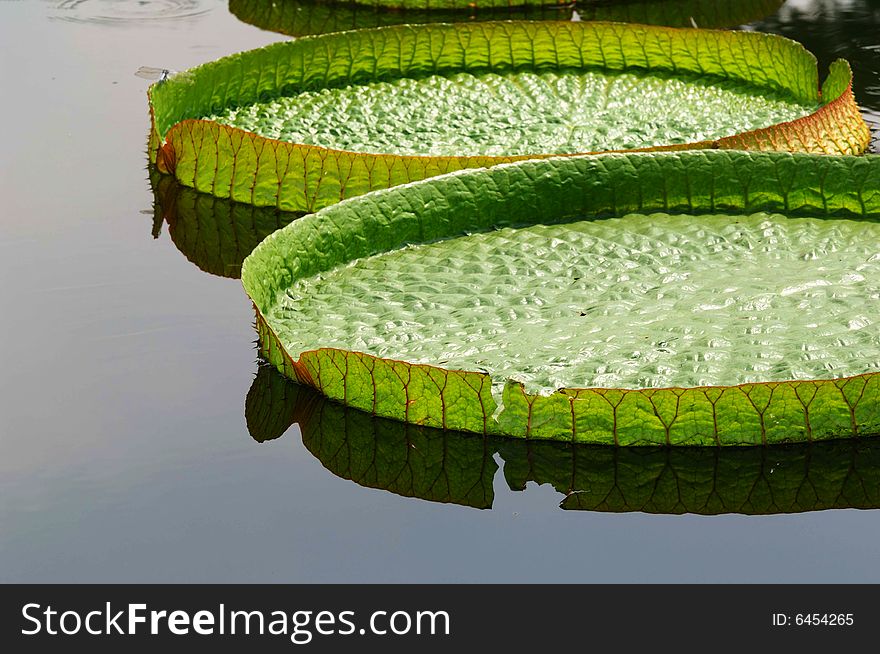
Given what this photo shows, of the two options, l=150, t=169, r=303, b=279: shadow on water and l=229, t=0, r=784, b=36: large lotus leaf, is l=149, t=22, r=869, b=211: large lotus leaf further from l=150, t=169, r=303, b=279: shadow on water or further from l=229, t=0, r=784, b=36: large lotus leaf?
l=229, t=0, r=784, b=36: large lotus leaf

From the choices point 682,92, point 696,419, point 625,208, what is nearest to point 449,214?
point 625,208

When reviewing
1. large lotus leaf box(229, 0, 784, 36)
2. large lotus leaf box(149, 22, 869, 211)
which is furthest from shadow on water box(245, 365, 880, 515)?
large lotus leaf box(229, 0, 784, 36)

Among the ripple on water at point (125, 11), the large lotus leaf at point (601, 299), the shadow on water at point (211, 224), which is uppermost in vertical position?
the ripple on water at point (125, 11)

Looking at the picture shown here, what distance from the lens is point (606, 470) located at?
272 cm

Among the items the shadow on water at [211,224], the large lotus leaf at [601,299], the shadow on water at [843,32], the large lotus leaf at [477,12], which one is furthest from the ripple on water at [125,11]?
the large lotus leaf at [601,299]

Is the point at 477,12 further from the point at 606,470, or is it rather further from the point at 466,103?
the point at 606,470

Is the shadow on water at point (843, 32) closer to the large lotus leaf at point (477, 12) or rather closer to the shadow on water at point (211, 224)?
the large lotus leaf at point (477, 12)

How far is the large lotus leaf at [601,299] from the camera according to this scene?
2.79m

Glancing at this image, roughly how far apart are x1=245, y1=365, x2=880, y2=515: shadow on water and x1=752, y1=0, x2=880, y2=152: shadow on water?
2501mm

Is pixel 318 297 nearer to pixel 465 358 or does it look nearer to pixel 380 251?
pixel 380 251

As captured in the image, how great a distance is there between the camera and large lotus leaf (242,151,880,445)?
2.79 m

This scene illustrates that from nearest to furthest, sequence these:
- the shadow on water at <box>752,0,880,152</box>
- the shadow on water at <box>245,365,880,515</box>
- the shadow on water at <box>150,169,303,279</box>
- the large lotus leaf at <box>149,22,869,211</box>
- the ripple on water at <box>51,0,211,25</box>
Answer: the shadow on water at <box>245,365,880,515</box> → the shadow on water at <box>150,169,303,279</box> → the large lotus leaf at <box>149,22,869,211</box> → the shadow on water at <box>752,0,880,152</box> → the ripple on water at <box>51,0,211,25</box>

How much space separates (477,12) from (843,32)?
1734 mm

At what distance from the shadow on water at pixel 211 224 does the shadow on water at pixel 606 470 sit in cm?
112
